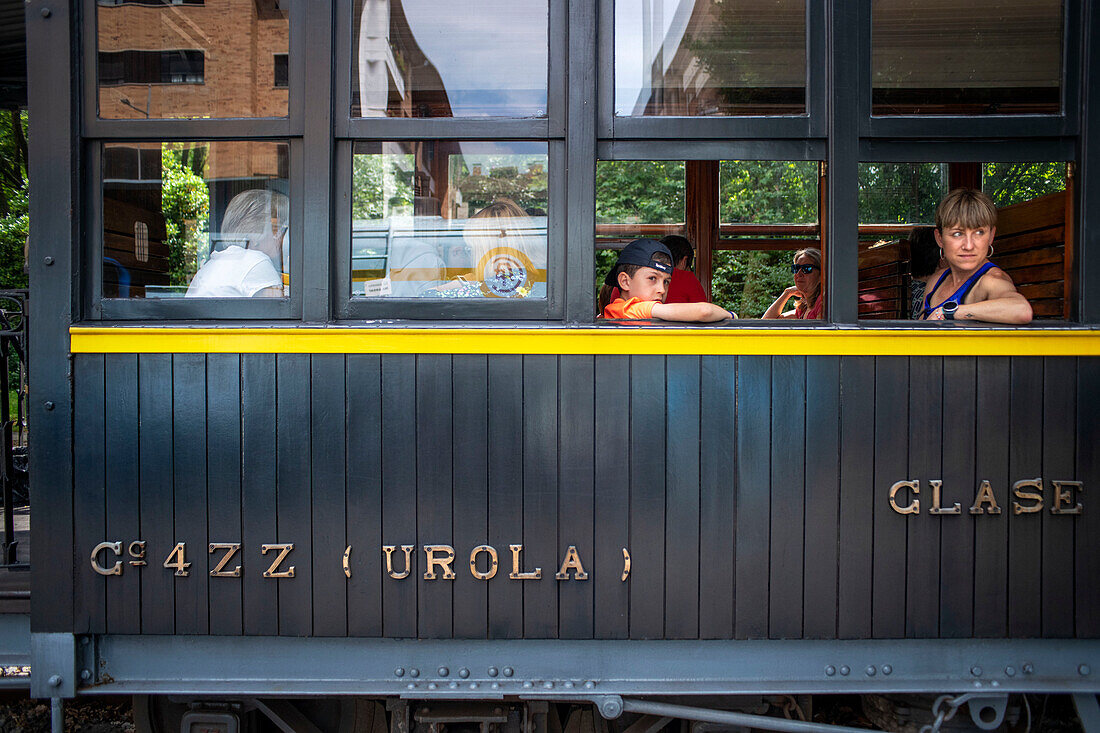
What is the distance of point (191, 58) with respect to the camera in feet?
7.83

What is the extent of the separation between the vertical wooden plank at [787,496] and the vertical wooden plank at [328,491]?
1387mm

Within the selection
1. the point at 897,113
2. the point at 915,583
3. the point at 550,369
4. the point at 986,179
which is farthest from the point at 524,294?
the point at 986,179

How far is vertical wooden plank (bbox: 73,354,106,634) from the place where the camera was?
2.38 m

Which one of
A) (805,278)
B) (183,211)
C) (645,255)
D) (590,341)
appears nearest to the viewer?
(590,341)

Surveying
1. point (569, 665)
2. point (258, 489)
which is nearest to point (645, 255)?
point (569, 665)

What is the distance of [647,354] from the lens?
2.37 metres

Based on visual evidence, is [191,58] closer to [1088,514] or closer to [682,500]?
[682,500]

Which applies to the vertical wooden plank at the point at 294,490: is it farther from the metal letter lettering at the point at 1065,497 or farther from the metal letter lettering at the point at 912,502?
the metal letter lettering at the point at 1065,497

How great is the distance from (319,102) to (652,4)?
3.70 feet

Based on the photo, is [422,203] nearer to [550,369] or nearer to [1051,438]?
[550,369]

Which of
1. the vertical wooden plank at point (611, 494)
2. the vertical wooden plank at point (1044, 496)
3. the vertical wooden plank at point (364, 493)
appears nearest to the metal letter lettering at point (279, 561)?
the vertical wooden plank at point (364, 493)

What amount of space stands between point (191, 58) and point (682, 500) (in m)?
2.14

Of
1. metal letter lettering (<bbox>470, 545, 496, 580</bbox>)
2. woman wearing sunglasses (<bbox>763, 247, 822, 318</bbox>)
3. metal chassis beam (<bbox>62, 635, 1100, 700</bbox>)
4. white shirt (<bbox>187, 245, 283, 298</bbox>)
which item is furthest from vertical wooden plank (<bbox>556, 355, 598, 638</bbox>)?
woman wearing sunglasses (<bbox>763, 247, 822, 318</bbox>)

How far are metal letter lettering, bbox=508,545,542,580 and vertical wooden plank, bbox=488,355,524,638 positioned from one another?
2cm
